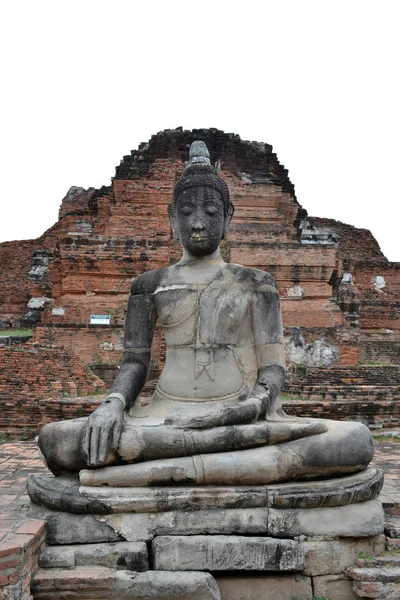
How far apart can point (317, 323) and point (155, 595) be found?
10.1 metres

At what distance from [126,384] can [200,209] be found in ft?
4.57

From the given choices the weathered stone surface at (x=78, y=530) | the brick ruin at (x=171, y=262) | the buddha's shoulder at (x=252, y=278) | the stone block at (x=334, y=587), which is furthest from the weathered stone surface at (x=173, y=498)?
the brick ruin at (x=171, y=262)

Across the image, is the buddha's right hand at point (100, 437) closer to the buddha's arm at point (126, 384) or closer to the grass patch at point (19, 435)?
the buddha's arm at point (126, 384)

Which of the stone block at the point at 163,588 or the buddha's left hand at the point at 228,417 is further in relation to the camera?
the buddha's left hand at the point at 228,417

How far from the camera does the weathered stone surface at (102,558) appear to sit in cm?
319

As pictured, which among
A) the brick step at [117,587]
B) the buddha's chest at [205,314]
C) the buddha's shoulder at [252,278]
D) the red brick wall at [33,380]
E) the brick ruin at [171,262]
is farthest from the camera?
the brick ruin at [171,262]

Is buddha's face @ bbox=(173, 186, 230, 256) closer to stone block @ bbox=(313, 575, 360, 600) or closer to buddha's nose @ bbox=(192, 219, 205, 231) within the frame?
buddha's nose @ bbox=(192, 219, 205, 231)

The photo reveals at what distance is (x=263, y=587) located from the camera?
3309mm

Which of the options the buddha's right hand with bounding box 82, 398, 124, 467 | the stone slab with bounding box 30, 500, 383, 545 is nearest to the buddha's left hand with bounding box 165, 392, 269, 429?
the buddha's right hand with bounding box 82, 398, 124, 467

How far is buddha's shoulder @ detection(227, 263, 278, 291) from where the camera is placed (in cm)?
428

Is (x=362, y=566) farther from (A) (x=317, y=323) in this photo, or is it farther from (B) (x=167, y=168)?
(B) (x=167, y=168)

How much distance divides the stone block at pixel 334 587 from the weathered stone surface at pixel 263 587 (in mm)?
49

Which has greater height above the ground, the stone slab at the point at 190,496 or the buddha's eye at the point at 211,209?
the buddha's eye at the point at 211,209

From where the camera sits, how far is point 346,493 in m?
3.49
